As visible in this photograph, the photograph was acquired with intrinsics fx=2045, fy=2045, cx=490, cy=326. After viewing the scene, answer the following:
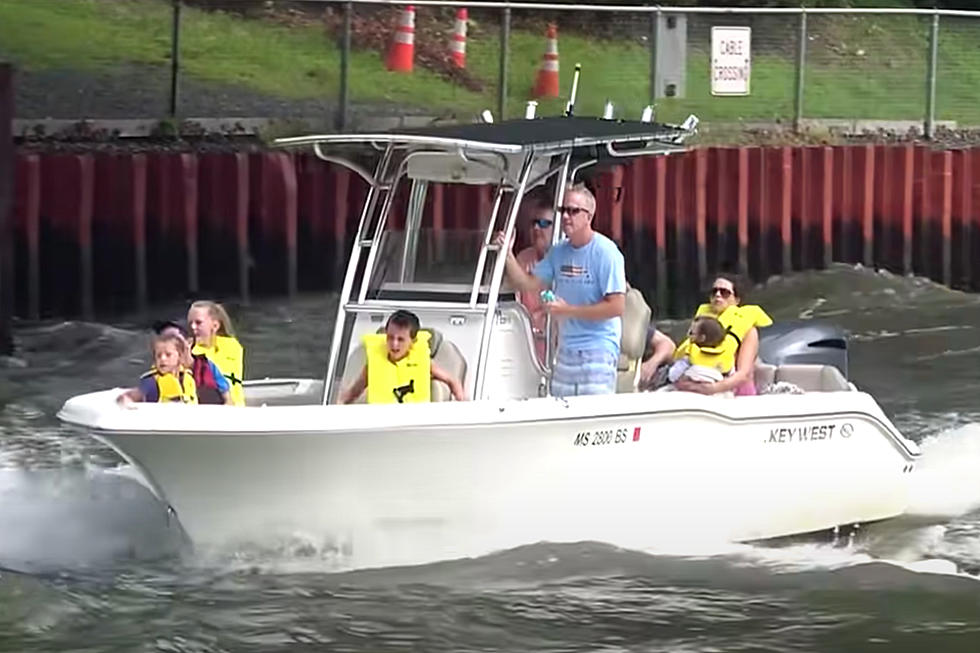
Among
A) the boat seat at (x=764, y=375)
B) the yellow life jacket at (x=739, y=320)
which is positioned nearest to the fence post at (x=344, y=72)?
the boat seat at (x=764, y=375)

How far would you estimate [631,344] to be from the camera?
1073 centimetres

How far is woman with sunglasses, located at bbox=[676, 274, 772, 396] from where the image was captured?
417 inches

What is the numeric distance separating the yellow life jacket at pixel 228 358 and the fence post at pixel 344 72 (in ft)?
35.6

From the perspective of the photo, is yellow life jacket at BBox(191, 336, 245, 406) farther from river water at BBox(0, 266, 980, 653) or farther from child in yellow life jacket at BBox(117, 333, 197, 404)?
river water at BBox(0, 266, 980, 653)

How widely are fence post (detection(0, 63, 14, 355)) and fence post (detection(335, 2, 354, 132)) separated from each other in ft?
17.4

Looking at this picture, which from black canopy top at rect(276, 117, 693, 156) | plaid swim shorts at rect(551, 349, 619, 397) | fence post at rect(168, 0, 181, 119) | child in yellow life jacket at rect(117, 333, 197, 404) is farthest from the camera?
fence post at rect(168, 0, 181, 119)

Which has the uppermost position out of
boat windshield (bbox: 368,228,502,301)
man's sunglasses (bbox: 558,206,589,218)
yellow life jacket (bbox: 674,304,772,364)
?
man's sunglasses (bbox: 558,206,589,218)

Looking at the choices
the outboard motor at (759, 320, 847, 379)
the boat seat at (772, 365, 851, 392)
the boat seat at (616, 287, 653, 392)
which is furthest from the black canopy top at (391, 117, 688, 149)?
the outboard motor at (759, 320, 847, 379)

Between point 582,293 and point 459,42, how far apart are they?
42.5 feet

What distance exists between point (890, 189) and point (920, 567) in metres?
11.3

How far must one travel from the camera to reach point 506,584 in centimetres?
976

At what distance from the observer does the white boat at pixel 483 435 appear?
30.5 feet

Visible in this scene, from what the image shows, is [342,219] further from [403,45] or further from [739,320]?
[739,320]

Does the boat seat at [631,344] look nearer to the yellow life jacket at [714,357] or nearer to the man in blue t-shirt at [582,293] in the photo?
the yellow life jacket at [714,357]
